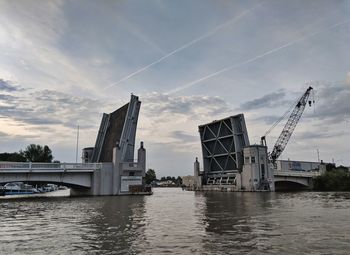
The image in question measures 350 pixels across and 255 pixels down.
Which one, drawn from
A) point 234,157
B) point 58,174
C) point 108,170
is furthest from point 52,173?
point 234,157

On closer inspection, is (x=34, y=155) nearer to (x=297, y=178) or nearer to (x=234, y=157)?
(x=234, y=157)

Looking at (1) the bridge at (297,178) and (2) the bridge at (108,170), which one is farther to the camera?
(1) the bridge at (297,178)

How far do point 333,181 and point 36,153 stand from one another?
10786 centimetres

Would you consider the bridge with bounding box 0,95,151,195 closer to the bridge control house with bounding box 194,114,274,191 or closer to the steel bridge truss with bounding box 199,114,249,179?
the steel bridge truss with bounding box 199,114,249,179

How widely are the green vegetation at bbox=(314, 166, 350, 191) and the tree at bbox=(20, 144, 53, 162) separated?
102m

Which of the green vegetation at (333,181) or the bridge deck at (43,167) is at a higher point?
the bridge deck at (43,167)

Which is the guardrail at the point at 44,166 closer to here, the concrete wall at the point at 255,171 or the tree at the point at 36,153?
the concrete wall at the point at 255,171

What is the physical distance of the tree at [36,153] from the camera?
5251 inches

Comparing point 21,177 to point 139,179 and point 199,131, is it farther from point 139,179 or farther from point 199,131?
point 199,131

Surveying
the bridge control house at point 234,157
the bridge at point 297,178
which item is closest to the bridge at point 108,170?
the bridge control house at point 234,157

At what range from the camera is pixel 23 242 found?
A: 15836 millimetres

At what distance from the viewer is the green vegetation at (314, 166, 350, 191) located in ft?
343

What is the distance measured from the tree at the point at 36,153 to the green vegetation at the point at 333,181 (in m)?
102

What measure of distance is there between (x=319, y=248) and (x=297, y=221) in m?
9.77
